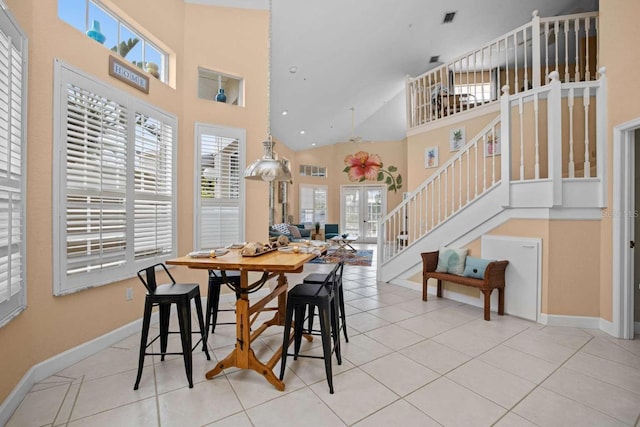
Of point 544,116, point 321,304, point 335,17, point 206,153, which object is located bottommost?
point 321,304

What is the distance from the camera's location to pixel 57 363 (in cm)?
223

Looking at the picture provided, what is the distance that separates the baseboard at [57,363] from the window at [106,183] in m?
0.50

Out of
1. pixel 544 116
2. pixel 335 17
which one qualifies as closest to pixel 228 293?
pixel 335 17

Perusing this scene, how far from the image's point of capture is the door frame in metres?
2.77

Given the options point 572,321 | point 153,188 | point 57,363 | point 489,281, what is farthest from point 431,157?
point 57,363

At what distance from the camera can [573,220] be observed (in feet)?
10.2

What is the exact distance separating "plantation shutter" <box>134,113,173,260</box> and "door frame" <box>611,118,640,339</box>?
4582mm

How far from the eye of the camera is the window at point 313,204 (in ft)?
35.1

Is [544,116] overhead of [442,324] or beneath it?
overhead

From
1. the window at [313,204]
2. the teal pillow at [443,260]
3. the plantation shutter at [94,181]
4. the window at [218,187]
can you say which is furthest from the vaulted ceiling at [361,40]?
the teal pillow at [443,260]

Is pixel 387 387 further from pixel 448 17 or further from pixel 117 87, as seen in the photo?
pixel 448 17

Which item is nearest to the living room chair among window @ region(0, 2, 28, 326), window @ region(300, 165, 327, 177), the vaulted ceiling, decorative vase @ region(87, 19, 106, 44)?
window @ region(300, 165, 327, 177)

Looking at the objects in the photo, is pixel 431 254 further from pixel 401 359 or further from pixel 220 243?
pixel 220 243

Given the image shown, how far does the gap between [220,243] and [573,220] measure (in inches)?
160
